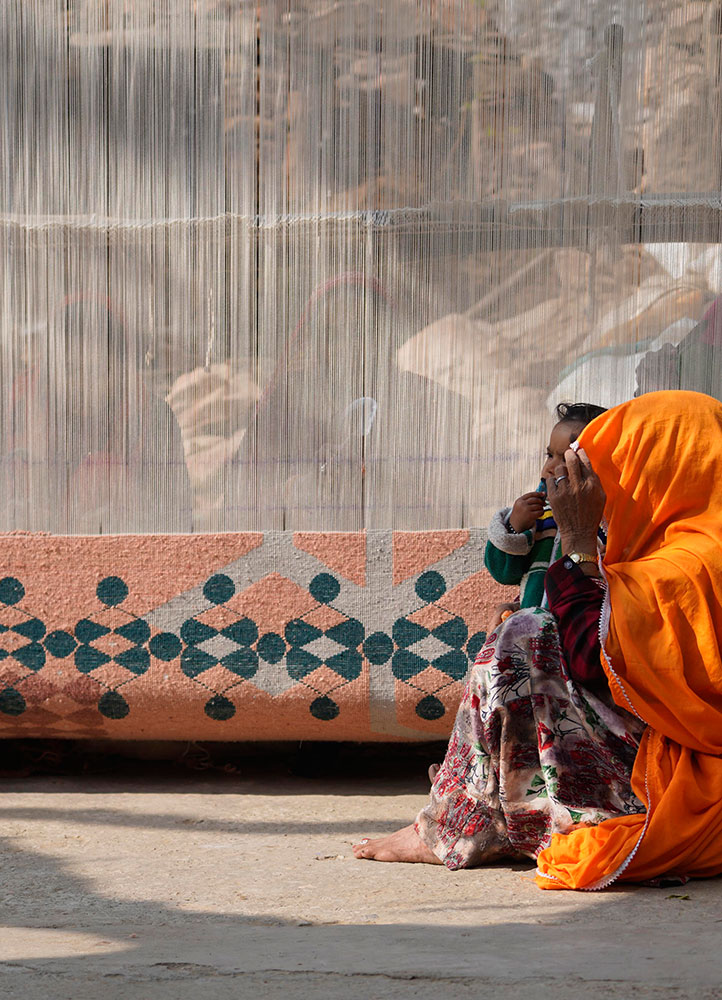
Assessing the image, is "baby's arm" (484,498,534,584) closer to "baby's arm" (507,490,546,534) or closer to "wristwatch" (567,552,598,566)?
"baby's arm" (507,490,546,534)

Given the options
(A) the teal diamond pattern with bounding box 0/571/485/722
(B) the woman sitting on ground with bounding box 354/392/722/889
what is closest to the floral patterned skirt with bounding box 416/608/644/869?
(B) the woman sitting on ground with bounding box 354/392/722/889

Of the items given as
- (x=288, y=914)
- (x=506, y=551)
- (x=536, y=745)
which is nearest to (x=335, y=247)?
(x=506, y=551)

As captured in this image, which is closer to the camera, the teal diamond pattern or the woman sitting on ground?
the woman sitting on ground

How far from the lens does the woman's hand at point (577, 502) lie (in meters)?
2.18

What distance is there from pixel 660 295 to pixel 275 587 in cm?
143

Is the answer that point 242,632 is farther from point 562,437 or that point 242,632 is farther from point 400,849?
point 562,437

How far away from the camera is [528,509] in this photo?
2623mm

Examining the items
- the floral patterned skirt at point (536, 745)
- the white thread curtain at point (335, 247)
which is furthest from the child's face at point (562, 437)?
the floral patterned skirt at point (536, 745)

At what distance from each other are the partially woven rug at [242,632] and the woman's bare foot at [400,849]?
26.4 inches

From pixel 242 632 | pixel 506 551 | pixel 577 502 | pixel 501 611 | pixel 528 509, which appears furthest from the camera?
pixel 242 632

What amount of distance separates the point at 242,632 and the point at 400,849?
951mm

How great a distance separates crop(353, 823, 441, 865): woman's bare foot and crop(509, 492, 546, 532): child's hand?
81cm

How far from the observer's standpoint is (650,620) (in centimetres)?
208

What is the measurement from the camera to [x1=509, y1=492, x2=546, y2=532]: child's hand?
103 inches
